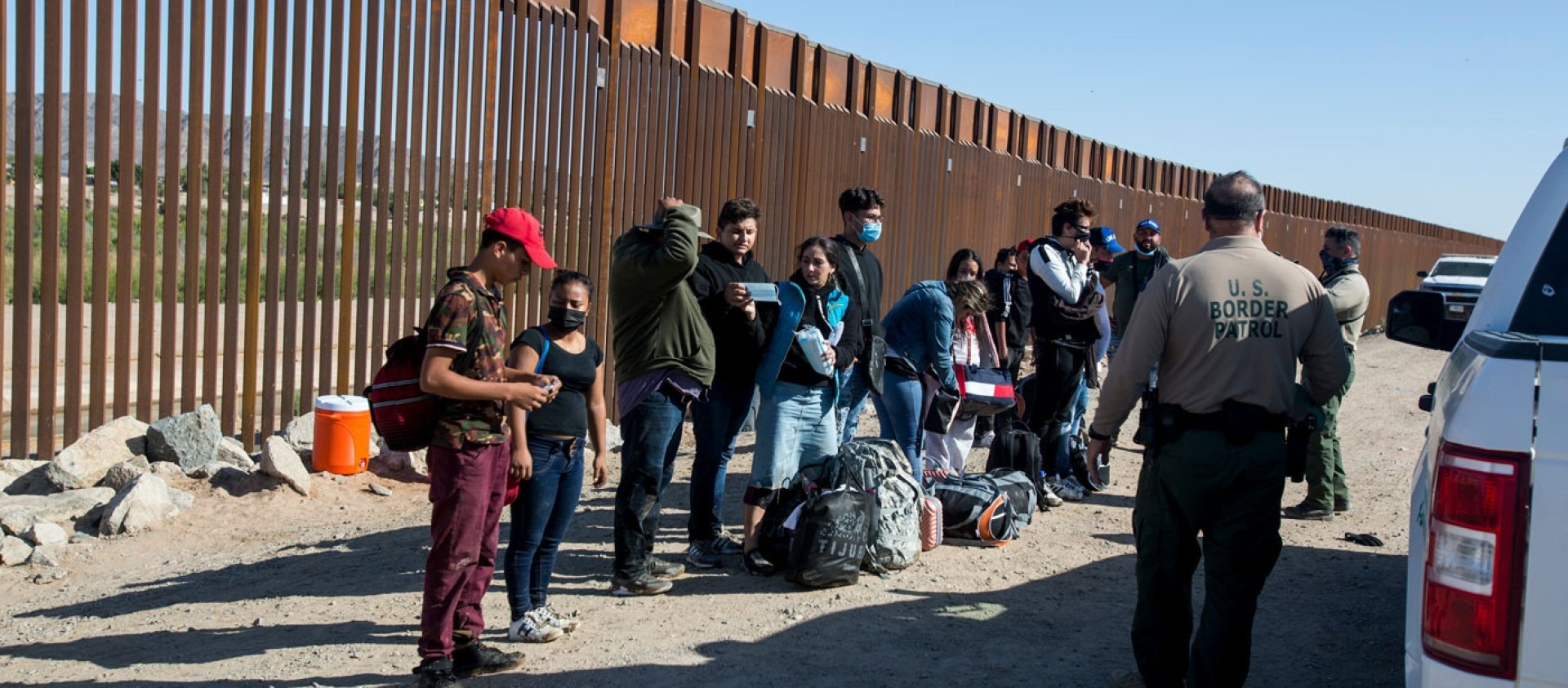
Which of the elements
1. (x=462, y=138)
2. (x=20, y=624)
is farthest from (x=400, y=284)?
(x=20, y=624)

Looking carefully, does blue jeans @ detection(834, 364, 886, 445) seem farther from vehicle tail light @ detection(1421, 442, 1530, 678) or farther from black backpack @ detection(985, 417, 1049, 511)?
vehicle tail light @ detection(1421, 442, 1530, 678)

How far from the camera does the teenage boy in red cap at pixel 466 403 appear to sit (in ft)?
13.9

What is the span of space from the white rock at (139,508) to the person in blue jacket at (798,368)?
323 centimetres

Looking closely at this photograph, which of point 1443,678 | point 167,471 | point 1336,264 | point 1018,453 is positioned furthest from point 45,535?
point 1336,264

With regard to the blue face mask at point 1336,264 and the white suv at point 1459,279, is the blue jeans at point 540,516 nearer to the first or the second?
the blue face mask at point 1336,264

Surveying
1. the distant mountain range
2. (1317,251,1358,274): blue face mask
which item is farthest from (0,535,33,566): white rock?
(1317,251,1358,274): blue face mask

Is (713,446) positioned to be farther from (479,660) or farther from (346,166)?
(346,166)

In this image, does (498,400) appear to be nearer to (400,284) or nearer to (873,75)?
(400,284)

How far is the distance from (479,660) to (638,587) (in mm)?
1179

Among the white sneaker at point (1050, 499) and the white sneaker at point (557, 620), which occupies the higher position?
the white sneaker at point (1050, 499)

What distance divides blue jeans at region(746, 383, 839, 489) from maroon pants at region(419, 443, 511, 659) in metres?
1.89

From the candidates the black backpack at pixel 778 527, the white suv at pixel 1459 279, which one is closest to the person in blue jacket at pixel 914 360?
the black backpack at pixel 778 527

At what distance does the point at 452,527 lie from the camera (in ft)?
14.5

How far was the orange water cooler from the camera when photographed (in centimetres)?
804
